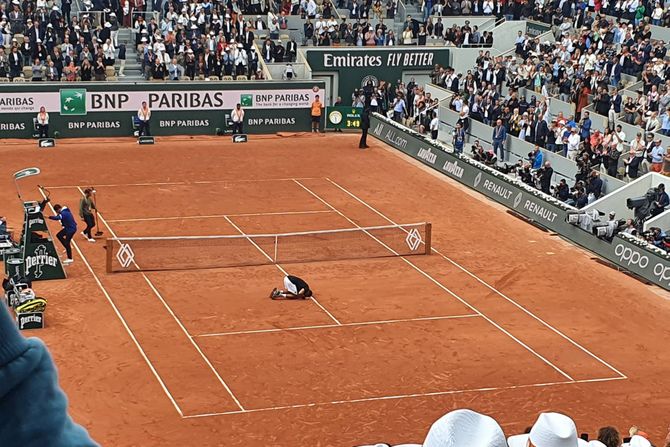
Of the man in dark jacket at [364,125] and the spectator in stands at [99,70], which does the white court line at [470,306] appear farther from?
the spectator in stands at [99,70]

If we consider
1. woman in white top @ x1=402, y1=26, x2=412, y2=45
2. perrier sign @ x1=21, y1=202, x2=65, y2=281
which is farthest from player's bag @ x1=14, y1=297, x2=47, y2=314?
woman in white top @ x1=402, y1=26, x2=412, y2=45

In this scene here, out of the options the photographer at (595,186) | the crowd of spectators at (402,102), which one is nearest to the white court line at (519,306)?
the photographer at (595,186)

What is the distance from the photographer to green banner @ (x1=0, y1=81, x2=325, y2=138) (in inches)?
1716

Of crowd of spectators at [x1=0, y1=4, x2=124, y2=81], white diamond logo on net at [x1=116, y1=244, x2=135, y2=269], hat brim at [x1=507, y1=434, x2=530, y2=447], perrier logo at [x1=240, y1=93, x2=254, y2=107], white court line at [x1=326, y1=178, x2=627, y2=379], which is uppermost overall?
hat brim at [x1=507, y1=434, x2=530, y2=447]

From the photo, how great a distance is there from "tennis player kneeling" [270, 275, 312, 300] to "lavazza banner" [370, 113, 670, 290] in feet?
31.8

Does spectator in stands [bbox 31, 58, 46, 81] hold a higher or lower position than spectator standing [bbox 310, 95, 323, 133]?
higher

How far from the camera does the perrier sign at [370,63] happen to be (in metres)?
51.0

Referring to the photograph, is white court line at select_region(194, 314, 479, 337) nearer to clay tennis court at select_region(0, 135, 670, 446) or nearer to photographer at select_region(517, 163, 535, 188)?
clay tennis court at select_region(0, 135, 670, 446)

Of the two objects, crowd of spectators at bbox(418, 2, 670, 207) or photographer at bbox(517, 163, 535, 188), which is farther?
photographer at bbox(517, 163, 535, 188)

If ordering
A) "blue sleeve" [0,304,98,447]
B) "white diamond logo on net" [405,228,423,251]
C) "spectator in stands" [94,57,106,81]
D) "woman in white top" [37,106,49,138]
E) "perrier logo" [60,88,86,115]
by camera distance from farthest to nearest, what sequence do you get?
"spectator in stands" [94,57,106,81] < "perrier logo" [60,88,86,115] < "woman in white top" [37,106,49,138] < "white diamond logo on net" [405,228,423,251] < "blue sleeve" [0,304,98,447]

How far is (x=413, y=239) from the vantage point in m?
30.4

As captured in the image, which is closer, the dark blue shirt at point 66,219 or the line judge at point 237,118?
the dark blue shirt at point 66,219

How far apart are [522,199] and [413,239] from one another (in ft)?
21.5

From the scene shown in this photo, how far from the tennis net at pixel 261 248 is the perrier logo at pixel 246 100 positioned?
17219 mm
